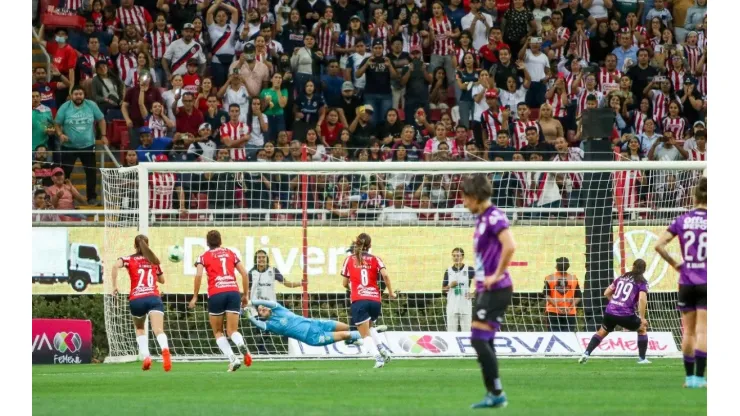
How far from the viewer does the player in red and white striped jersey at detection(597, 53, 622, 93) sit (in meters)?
25.9

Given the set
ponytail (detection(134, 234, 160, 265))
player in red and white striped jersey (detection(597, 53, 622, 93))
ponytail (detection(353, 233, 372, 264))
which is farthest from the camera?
player in red and white striped jersey (detection(597, 53, 622, 93))

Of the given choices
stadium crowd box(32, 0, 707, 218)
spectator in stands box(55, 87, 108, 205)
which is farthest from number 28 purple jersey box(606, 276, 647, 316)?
spectator in stands box(55, 87, 108, 205)

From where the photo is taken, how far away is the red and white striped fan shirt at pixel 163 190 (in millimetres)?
21375

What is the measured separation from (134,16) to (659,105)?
11.4 m

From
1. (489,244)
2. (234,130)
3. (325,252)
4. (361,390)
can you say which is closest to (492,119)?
(325,252)

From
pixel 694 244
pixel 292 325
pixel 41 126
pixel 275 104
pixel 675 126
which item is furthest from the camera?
pixel 675 126

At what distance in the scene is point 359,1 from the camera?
1058 inches

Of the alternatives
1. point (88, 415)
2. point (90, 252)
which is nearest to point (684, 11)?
point (90, 252)

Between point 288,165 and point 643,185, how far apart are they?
6369 mm

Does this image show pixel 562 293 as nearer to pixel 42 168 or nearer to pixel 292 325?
pixel 292 325

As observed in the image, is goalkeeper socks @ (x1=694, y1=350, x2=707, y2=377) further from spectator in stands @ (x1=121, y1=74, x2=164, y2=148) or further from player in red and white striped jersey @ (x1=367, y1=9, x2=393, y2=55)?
player in red and white striped jersey @ (x1=367, y1=9, x2=393, y2=55)

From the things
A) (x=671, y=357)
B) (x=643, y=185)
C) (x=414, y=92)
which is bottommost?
(x=671, y=357)

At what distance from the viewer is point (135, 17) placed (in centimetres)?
2588

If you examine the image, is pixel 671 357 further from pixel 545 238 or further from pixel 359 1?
pixel 359 1
